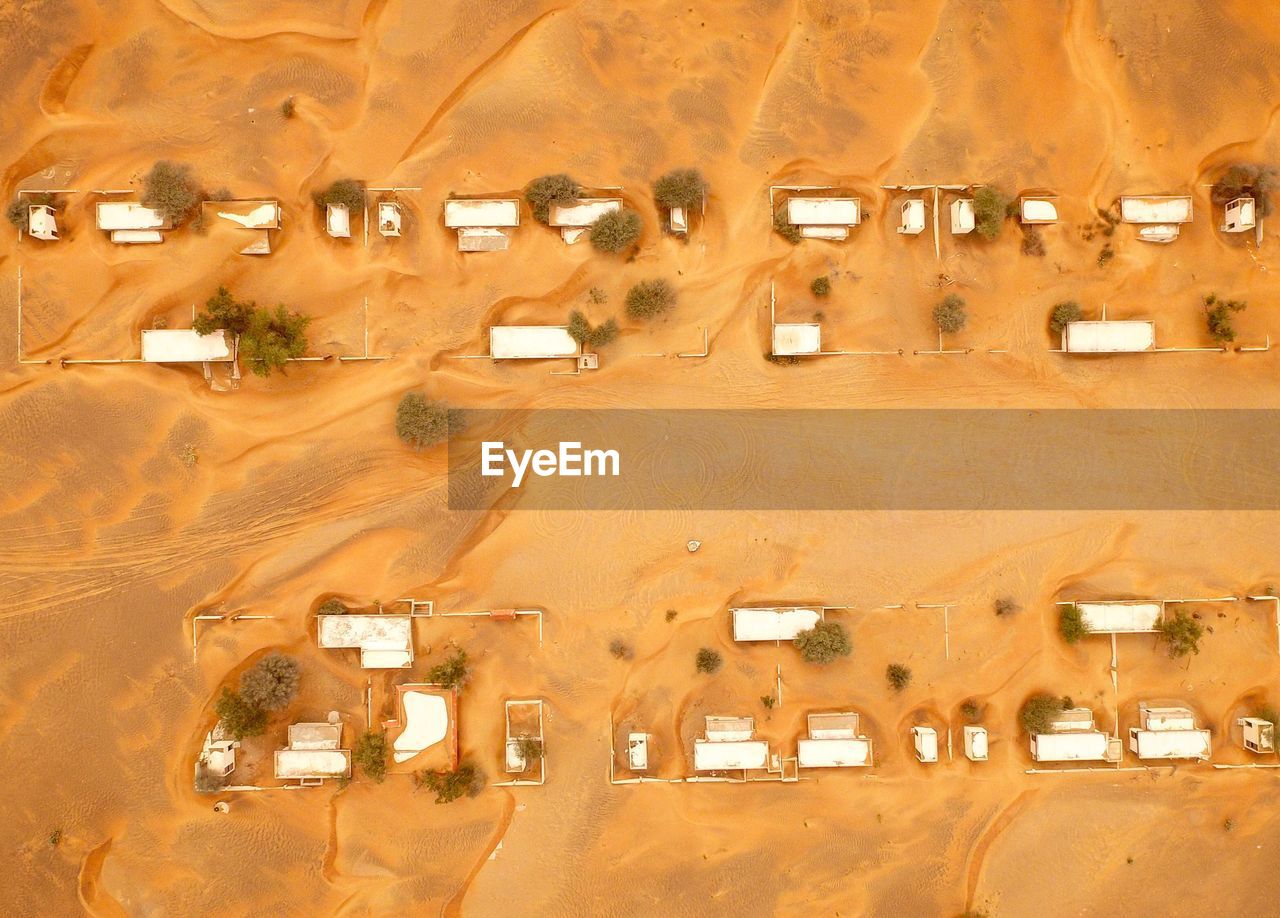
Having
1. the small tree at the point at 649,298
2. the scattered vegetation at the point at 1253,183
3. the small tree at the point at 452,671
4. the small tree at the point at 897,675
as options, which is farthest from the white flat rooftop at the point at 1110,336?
the small tree at the point at 452,671

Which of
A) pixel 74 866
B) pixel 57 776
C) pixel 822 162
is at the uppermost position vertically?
pixel 822 162

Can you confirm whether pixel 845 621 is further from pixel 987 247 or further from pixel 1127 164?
pixel 1127 164

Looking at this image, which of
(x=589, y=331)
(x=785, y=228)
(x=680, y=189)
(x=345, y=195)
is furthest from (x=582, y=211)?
(x=345, y=195)

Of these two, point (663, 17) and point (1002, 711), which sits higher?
point (663, 17)

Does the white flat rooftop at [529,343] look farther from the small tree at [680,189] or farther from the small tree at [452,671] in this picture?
the small tree at [452,671]

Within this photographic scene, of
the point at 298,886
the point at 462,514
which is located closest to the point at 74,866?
the point at 298,886

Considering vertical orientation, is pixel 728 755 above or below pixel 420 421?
below

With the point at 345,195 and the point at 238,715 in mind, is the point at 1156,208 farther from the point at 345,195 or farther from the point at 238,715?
the point at 238,715
